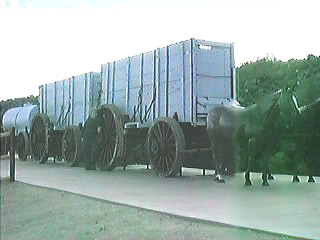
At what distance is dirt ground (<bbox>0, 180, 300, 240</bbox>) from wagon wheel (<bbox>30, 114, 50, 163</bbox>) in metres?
6.72

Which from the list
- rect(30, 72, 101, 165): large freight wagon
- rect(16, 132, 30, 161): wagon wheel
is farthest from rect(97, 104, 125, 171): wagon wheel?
rect(16, 132, 30, 161): wagon wheel

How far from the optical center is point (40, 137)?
13.5m

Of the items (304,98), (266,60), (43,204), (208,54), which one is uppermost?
(208,54)

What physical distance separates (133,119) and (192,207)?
5.22 metres

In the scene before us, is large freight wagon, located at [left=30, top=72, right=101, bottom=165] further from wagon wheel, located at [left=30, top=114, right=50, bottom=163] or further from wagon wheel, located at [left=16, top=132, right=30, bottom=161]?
wagon wheel, located at [left=16, top=132, right=30, bottom=161]

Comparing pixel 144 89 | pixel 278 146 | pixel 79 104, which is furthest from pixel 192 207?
pixel 79 104

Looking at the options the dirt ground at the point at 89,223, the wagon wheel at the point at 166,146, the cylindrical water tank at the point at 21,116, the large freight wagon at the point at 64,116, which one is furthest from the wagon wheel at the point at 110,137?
the cylindrical water tank at the point at 21,116

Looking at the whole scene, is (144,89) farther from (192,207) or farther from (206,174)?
(192,207)

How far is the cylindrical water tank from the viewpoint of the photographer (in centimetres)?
1478

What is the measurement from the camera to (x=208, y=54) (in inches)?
315

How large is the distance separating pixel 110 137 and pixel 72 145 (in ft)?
6.10

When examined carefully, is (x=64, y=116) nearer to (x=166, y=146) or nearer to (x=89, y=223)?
(x=166, y=146)

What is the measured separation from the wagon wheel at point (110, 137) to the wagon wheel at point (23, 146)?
3.89 meters

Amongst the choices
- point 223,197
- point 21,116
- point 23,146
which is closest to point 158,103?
point 223,197
